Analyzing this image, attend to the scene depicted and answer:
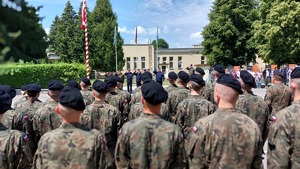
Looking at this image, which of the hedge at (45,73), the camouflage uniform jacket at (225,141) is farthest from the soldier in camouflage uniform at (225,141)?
the hedge at (45,73)

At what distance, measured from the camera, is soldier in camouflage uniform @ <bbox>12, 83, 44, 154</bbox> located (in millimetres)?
6094

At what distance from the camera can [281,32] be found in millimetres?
37469

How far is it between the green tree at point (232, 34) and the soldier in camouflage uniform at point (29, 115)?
142 feet

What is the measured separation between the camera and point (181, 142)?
3936 millimetres

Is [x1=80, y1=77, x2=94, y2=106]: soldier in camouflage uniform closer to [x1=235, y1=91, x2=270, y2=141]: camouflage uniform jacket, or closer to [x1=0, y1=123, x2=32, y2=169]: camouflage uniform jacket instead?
[x1=235, y1=91, x2=270, y2=141]: camouflage uniform jacket

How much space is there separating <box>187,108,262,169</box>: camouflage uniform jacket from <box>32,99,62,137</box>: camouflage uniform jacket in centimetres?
319

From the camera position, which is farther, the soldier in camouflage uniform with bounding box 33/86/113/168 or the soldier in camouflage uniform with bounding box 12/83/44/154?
the soldier in camouflage uniform with bounding box 12/83/44/154

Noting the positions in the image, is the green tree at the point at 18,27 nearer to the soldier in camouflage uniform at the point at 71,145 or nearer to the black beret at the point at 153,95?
the soldier in camouflage uniform at the point at 71,145

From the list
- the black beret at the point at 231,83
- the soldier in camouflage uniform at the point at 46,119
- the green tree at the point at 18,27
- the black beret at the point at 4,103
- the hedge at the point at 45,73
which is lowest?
the hedge at the point at 45,73

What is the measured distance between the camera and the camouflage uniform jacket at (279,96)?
28.3 feet

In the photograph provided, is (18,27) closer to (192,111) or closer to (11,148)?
(192,111)

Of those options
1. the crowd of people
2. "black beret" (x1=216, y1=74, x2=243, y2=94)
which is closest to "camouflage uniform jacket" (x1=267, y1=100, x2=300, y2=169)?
the crowd of people

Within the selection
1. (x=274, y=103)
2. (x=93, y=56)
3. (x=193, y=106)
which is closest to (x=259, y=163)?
(x=193, y=106)

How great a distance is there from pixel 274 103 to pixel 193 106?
3.17 metres
